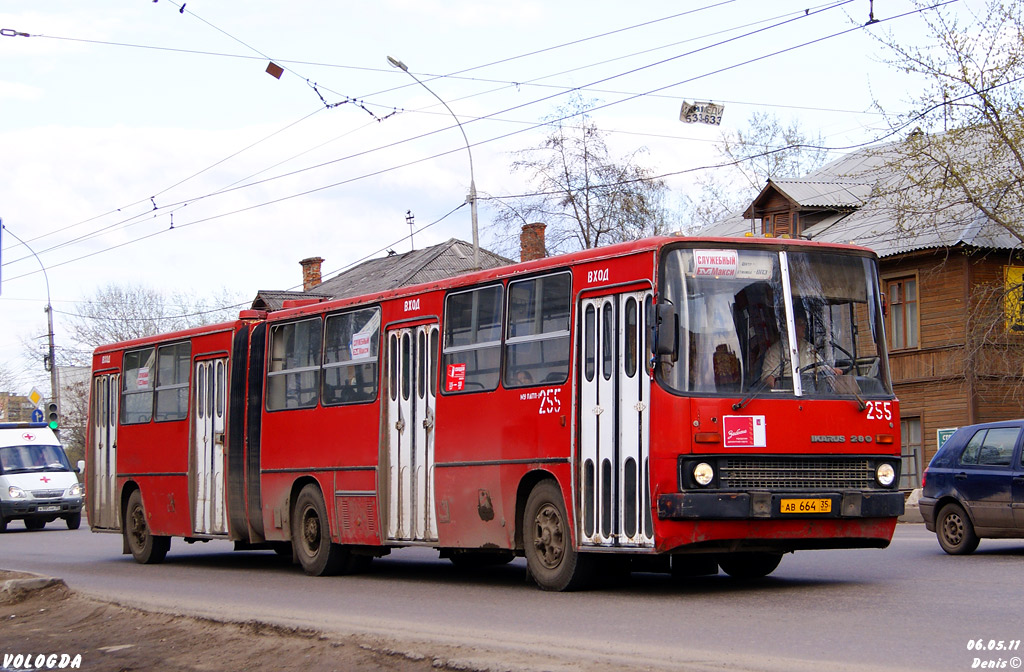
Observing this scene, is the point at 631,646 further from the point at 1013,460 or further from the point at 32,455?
the point at 32,455

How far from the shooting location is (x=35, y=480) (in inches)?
1351

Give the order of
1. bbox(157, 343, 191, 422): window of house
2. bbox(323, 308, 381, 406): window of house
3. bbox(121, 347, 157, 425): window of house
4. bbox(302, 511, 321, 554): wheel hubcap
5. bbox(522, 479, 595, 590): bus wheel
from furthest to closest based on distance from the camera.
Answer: bbox(121, 347, 157, 425): window of house → bbox(157, 343, 191, 422): window of house → bbox(302, 511, 321, 554): wheel hubcap → bbox(323, 308, 381, 406): window of house → bbox(522, 479, 595, 590): bus wheel

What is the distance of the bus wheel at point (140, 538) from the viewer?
66.4 ft

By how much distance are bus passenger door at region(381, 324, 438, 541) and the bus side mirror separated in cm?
383

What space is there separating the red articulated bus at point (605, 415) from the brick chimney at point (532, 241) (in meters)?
32.4

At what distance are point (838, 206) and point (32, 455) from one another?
998 inches

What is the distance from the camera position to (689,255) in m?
11.7

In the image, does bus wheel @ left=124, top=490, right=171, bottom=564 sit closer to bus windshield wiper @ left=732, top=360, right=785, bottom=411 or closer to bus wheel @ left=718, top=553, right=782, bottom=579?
bus wheel @ left=718, top=553, right=782, bottom=579

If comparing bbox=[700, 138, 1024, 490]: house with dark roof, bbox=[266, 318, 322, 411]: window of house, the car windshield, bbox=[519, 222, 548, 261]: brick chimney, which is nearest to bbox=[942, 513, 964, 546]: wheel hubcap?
bbox=[266, 318, 322, 411]: window of house

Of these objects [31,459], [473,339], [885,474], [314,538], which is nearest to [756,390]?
[885,474]

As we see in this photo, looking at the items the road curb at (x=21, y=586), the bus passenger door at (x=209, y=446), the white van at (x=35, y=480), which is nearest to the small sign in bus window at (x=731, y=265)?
the road curb at (x=21, y=586)

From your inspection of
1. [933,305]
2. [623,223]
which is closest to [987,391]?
[933,305]

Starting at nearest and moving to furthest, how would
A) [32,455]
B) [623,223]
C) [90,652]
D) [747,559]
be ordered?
1. [90,652]
2. [747,559]
3. [32,455]
4. [623,223]

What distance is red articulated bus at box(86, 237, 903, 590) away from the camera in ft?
37.3
